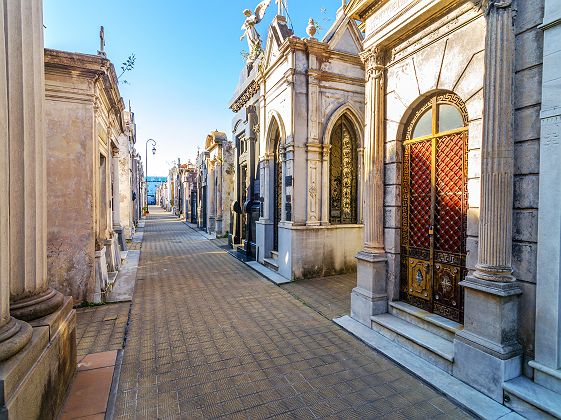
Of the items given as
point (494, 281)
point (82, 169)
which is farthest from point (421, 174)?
point (82, 169)

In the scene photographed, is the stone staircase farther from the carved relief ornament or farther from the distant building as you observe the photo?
the distant building

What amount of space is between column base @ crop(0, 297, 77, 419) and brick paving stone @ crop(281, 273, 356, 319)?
3.67 meters

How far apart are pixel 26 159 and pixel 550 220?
4650 millimetres

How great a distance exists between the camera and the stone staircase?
11.4 feet

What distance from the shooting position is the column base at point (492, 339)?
287 cm

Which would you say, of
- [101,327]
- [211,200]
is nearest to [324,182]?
[101,327]

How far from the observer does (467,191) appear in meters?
3.55

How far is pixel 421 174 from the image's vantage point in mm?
4262

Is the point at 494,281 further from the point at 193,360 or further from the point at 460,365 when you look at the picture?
the point at 193,360

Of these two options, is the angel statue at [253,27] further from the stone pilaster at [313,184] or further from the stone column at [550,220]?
the stone column at [550,220]

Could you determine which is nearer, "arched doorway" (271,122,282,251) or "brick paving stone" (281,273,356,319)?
"brick paving stone" (281,273,356,319)

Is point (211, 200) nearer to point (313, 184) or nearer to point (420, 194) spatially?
point (313, 184)

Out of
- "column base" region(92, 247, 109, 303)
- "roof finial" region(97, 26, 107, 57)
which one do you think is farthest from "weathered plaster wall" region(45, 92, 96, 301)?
"roof finial" region(97, 26, 107, 57)

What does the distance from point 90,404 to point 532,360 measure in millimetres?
4202
